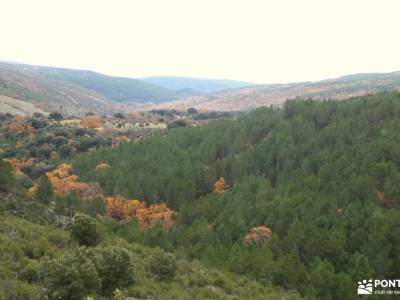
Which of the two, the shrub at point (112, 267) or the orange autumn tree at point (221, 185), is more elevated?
the shrub at point (112, 267)

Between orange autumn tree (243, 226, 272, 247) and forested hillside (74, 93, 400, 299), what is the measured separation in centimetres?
22

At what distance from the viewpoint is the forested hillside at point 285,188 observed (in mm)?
49225

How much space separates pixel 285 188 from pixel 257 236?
23.9 metres

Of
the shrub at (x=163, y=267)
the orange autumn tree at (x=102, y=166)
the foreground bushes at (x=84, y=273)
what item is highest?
the foreground bushes at (x=84, y=273)

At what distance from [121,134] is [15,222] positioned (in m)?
148

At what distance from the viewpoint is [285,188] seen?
86375mm

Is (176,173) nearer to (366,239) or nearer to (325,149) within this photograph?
(325,149)

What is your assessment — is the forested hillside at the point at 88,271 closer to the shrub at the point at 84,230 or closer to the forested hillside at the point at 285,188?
the shrub at the point at 84,230

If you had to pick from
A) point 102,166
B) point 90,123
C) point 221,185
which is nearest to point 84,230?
point 221,185

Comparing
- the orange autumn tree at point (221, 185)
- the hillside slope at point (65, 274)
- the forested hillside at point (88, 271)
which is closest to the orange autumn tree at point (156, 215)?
the orange autumn tree at point (221, 185)

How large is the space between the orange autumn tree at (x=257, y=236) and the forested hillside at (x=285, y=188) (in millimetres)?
224

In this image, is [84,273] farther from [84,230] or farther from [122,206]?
[122,206]

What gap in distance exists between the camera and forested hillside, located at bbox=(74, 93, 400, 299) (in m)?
49.2

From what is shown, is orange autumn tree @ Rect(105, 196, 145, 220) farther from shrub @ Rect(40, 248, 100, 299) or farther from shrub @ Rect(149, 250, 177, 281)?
shrub @ Rect(40, 248, 100, 299)
